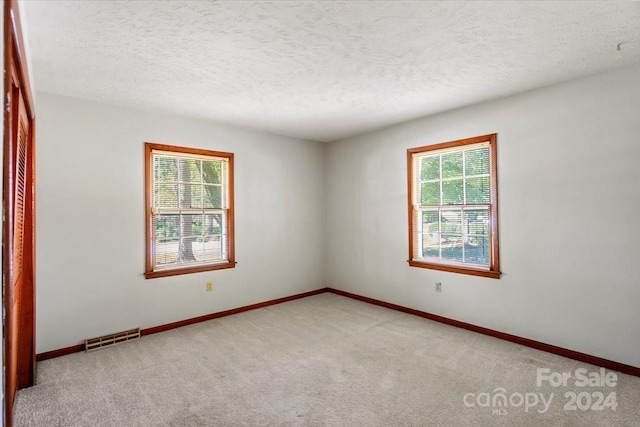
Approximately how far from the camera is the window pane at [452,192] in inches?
155

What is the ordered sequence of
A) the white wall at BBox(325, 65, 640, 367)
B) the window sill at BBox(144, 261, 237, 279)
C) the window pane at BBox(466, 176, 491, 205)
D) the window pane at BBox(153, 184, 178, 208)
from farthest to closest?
the window pane at BBox(153, 184, 178, 208) < the window sill at BBox(144, 261, 237, 279) < the window pane at BBox(466, 176, 491, 205) < the white wall at BBox(325, 65, 640, 367)

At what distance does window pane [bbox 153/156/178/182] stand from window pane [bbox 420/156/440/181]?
10.1 feet

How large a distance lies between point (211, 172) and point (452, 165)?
9.86 ft

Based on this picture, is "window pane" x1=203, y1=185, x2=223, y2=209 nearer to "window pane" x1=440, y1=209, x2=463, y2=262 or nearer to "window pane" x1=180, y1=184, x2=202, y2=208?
"window pane" x1=180, y1=184, x2=202, y2=208

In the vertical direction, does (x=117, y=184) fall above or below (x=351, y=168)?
below

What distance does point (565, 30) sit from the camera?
2.20 m

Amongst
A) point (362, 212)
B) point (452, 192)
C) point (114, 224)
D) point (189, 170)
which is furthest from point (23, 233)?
point (452, 192)

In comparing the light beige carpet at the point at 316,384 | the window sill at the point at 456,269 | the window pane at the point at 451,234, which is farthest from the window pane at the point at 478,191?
the light beige carpet at the point at 316,384

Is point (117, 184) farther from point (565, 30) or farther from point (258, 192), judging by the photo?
point (565, 30)

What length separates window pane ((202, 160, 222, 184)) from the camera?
4316 millimetres

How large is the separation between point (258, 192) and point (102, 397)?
2.93 metres

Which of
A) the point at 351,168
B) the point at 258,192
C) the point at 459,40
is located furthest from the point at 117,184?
the point at 459,40

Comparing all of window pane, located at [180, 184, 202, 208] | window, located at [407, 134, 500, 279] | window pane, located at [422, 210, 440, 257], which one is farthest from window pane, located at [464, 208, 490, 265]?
window pane, located at [180, 184, 202, 208]

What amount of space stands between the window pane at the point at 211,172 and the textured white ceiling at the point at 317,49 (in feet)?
2.81
